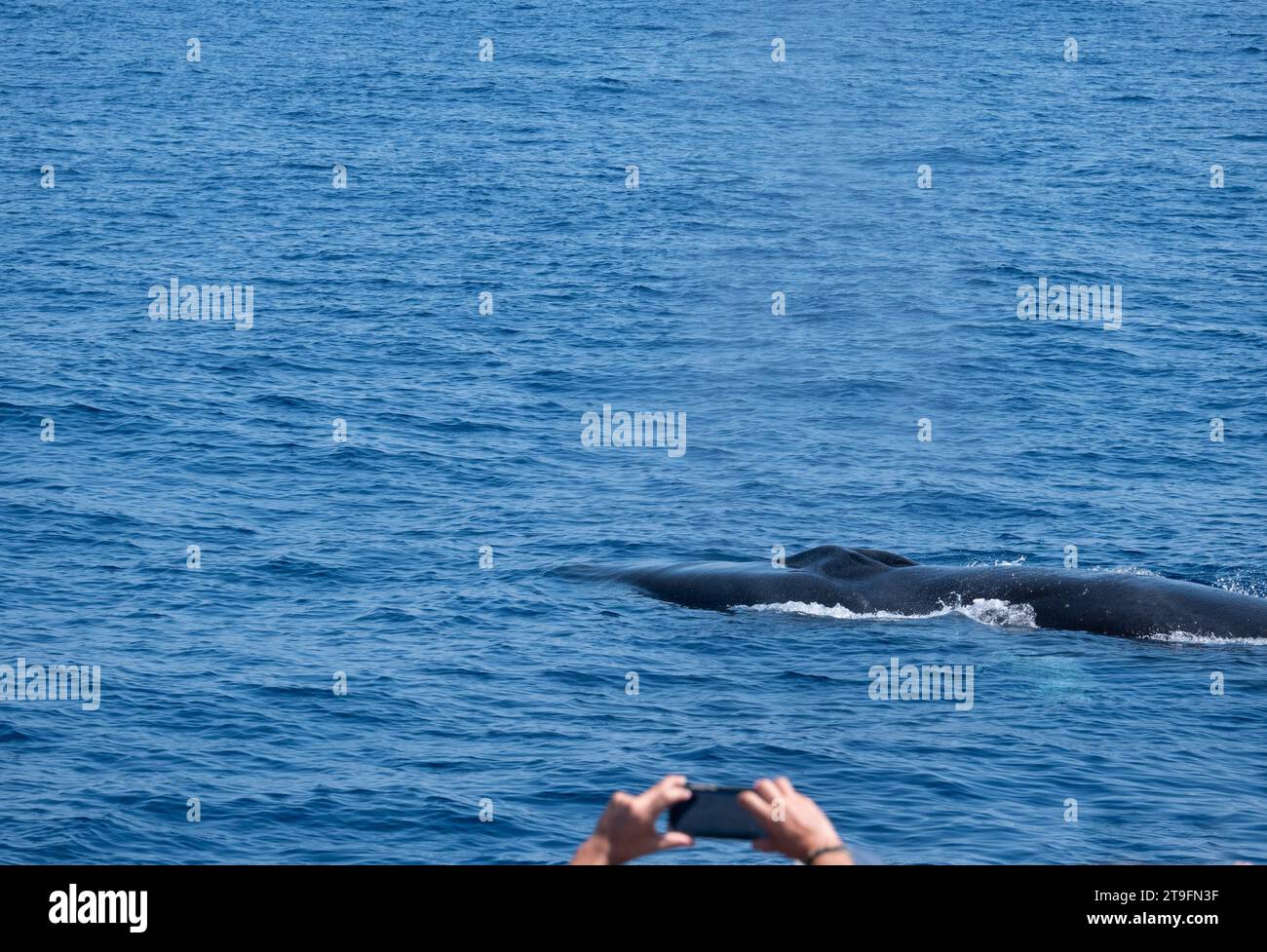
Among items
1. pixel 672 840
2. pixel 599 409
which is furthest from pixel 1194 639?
pixel 599 409

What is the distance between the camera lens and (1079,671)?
30.9m

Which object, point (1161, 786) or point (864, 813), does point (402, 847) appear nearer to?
point (864, 813)

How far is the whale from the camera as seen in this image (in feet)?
107

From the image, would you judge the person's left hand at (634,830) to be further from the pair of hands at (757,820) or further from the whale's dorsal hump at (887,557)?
the whale's dorsal hump at (887,557)

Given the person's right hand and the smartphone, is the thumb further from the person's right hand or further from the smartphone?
the person's right hand

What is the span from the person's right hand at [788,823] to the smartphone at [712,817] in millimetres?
56

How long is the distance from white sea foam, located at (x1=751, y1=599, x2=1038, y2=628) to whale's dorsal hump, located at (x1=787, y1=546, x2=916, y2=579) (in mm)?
973

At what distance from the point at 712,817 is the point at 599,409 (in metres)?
52.8

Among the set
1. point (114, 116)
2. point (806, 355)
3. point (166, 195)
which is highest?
point (114, 116)

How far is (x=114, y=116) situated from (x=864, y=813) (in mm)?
95199

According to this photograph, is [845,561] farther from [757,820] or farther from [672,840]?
[672,840]

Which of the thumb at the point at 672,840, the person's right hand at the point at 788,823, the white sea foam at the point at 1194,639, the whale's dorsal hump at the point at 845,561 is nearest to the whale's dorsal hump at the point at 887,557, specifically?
the whale's dorsal hump at the point at 845,561

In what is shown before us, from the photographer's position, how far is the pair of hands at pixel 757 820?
283 inches
